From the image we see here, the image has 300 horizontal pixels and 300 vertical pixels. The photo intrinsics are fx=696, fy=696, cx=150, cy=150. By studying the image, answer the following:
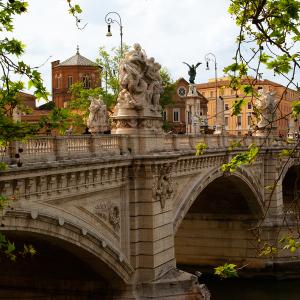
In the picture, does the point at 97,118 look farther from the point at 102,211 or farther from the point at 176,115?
the point at 176,115

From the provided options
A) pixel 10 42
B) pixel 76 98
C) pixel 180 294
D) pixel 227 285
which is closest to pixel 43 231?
pixel 180 294

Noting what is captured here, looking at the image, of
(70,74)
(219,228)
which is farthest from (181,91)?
(219,228)

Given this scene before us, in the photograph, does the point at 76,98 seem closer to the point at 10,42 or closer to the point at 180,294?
the point at 180,294

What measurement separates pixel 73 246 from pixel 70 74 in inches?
1901

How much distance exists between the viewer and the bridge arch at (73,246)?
15.2m

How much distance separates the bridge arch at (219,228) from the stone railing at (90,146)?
430 inches

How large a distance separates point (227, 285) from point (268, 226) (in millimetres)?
3510

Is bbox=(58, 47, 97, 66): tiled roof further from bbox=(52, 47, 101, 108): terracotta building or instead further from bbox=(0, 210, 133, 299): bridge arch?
bbox=(0, 210, 133, 299): bridge arch

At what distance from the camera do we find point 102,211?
18.6 metres

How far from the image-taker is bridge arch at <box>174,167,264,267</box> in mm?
35500

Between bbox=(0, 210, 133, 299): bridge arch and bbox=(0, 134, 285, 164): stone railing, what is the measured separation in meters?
1.30

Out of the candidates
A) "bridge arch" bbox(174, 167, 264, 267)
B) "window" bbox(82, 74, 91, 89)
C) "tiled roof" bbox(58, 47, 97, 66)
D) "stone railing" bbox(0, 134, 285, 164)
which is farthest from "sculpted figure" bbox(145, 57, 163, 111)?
Answer: "tiled roof" bbox(58, 47, 97, 66)

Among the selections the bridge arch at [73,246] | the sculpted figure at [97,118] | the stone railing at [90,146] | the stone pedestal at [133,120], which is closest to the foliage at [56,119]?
the stone railing at [90,146]

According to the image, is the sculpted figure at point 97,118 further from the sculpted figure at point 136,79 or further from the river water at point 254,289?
the river water at point 254,289
